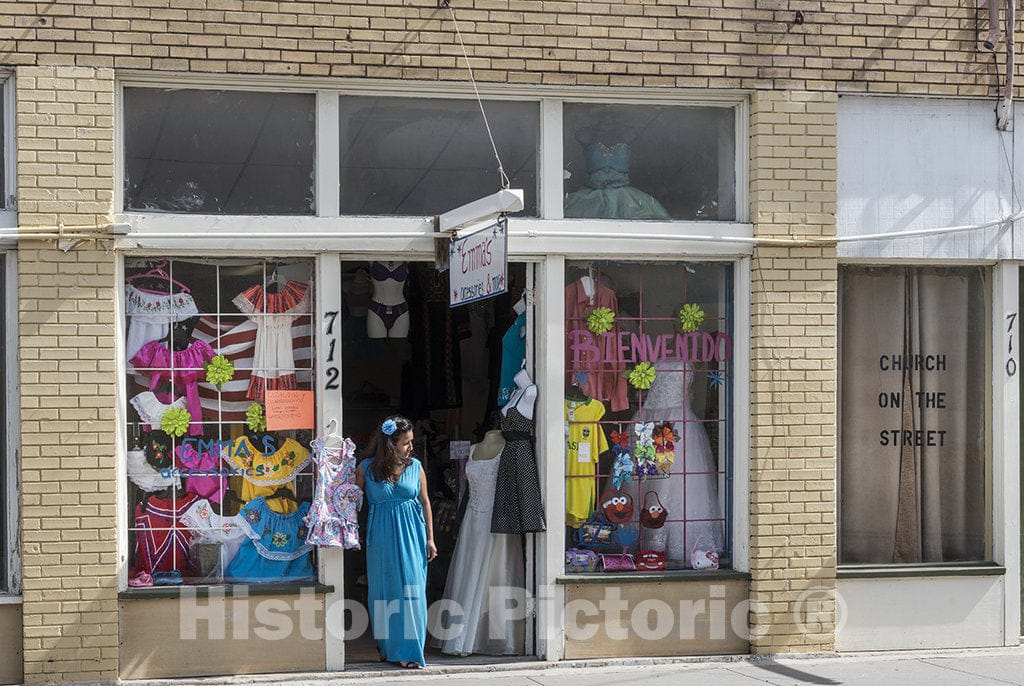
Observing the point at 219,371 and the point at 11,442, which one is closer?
the point at 11,442

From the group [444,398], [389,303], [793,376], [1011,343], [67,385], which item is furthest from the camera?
[444,398]

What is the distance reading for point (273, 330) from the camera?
802 cm

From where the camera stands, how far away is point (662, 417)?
8539mm

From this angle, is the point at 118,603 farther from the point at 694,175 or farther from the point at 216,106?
the point at 694,175

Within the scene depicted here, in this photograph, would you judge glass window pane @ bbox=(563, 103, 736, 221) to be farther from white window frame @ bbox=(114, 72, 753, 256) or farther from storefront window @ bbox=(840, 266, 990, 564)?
storefront window @ bbox=(840, 266, 990, 564)

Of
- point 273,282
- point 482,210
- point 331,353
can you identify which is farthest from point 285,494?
point 482,210

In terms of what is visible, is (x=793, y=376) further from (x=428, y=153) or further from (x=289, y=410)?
(x=289, y=410)

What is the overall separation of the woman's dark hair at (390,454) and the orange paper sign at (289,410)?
45 centimetres

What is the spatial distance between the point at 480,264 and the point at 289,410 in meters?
1.73

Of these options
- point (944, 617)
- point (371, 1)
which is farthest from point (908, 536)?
point (371, 1)

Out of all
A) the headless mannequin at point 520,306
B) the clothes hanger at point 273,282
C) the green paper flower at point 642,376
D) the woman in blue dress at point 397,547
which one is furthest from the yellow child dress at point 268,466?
the green paper flower at point 642,376

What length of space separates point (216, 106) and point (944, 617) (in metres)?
5.79

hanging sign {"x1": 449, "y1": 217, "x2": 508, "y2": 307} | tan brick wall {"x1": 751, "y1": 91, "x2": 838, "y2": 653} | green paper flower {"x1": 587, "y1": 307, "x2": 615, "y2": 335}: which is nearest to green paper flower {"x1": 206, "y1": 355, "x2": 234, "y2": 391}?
hanging sign {"x1": 449, "y1": 217, "x2": 508, "y2": 307}

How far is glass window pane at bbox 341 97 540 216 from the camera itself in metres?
8.03
